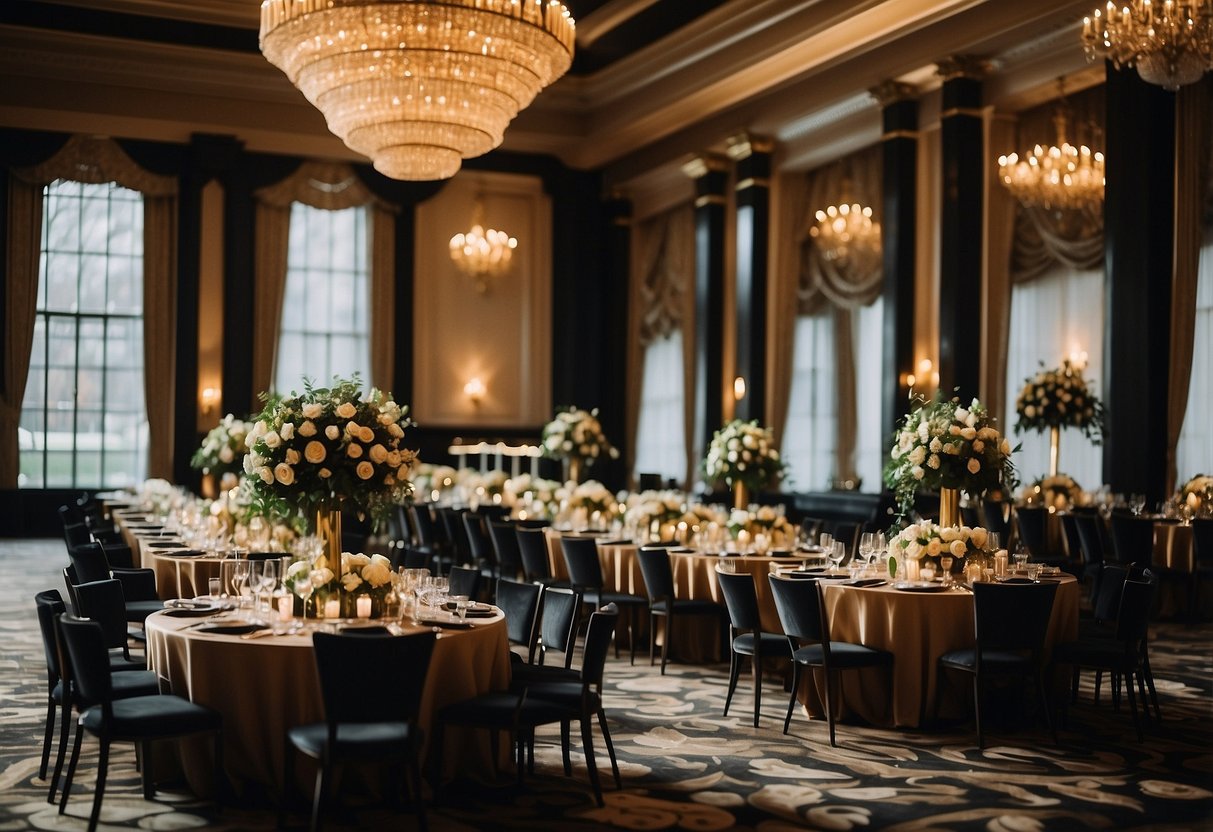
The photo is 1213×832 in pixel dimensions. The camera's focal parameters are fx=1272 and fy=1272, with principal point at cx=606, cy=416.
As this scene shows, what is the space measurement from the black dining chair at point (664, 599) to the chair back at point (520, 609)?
2.34 m

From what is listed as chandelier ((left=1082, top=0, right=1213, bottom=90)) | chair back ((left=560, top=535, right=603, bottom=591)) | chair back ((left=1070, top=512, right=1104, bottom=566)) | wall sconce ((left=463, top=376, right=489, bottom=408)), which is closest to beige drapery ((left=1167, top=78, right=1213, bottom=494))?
chair back ((left=1070, top=512, right=1104, bottom=566))

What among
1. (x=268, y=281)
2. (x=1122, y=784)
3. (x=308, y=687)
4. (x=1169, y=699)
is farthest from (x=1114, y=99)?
(x=268, y=281)

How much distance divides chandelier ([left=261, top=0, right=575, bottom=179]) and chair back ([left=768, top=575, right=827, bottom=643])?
3717 millimetres

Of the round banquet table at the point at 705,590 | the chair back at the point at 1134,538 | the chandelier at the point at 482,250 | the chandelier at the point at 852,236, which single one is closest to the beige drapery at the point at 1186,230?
the chair back at the point at 1134,538

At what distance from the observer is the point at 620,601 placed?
8.81m

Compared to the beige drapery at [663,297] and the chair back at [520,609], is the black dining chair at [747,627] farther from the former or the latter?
the beige drapery at [663,297]

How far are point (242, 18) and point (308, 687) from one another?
13.4 m

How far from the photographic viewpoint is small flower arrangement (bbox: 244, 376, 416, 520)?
5637 millimetres

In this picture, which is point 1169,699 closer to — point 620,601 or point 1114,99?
point 620,601

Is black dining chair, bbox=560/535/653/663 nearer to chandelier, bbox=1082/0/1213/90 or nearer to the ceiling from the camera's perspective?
chandelier, bbox=1082/0/1213/90

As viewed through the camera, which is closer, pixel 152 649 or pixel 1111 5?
pixel 152 649

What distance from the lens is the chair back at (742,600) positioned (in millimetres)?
6766

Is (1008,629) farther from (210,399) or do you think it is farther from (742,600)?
(210,399)

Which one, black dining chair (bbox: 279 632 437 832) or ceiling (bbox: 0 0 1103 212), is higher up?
ceiling (bbox: 0 0 1103 212)
